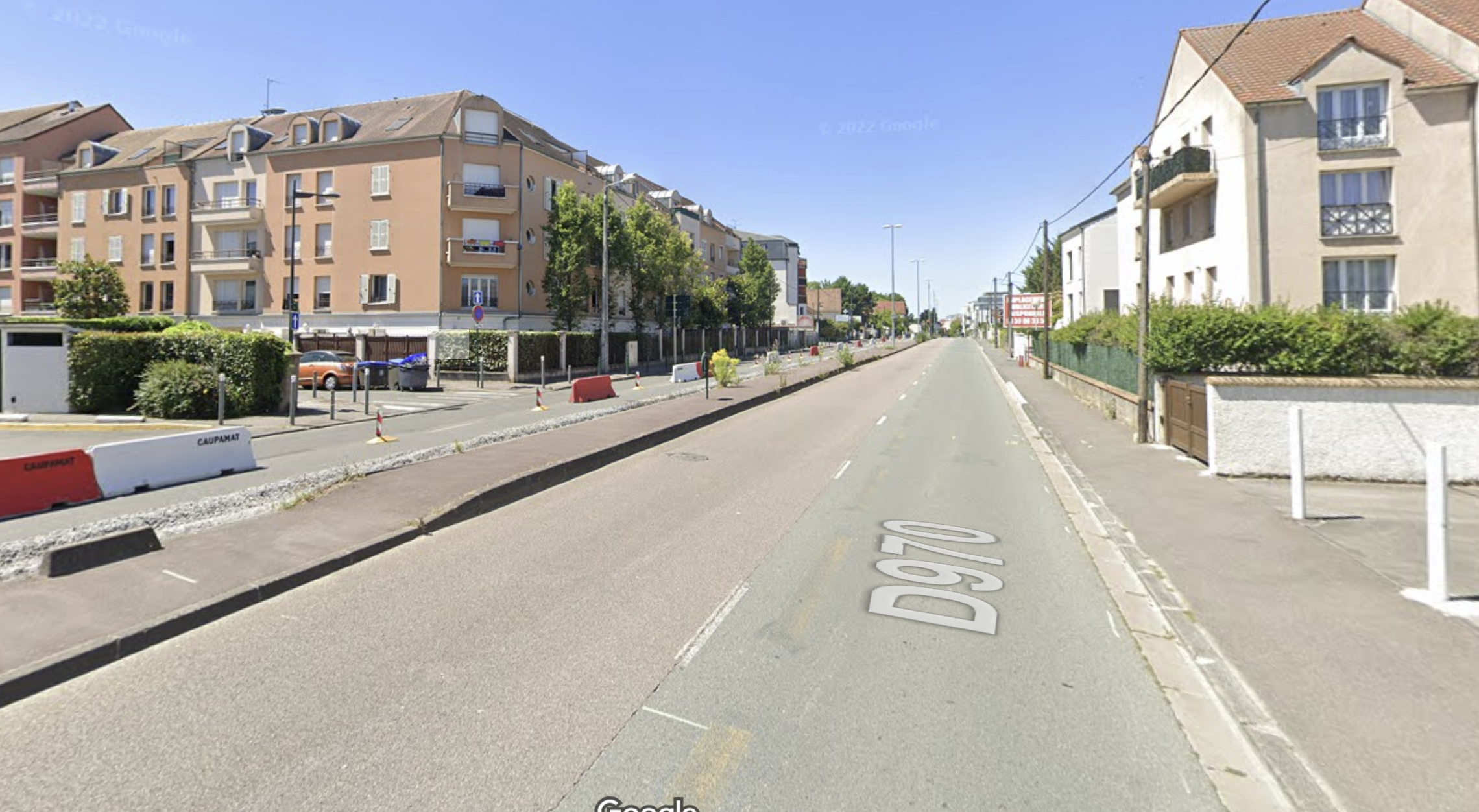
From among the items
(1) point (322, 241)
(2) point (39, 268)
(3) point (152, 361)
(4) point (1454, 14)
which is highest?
(4) point (1454, 14)

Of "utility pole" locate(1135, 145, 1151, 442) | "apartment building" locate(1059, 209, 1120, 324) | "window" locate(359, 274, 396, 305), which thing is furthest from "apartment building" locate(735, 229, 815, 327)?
"utility pole" locate(1135, 145, 1151, 442)

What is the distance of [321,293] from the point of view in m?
37.8

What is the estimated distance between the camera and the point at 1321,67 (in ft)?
70.3

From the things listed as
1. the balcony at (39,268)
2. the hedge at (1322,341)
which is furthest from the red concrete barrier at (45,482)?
the balcony at (39,268)

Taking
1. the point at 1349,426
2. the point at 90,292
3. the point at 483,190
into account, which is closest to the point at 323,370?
the point at 483,190

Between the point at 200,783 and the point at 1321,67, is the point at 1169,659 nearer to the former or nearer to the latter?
the point at 200,783

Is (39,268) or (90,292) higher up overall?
(39,268)

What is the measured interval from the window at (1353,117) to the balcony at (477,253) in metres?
34.4

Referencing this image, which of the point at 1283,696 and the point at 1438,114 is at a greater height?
the point at 1438,114

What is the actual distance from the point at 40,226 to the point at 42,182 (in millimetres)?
2796

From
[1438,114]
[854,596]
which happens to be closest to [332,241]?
[854,596]

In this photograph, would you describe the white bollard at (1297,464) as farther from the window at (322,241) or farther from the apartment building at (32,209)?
the apartment building at (32,209)

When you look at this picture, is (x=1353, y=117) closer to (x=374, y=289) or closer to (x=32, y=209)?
(x=374, y=289)

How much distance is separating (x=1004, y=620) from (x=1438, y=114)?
2665cm
